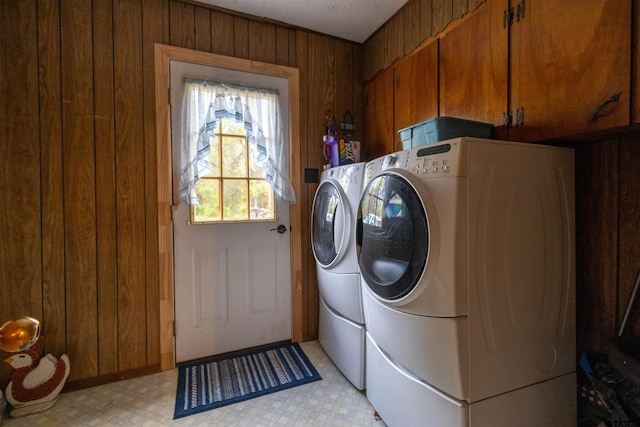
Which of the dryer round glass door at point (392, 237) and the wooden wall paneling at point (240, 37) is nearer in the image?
the dryer round glass door at point (392, 237)

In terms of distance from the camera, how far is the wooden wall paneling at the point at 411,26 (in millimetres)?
1916

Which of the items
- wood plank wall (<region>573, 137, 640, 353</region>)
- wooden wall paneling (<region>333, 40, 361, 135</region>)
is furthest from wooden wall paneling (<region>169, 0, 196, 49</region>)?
wood plank wall (<region>573, 137, 640, 353</region>)

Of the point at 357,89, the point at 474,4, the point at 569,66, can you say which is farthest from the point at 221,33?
the point at 569,66

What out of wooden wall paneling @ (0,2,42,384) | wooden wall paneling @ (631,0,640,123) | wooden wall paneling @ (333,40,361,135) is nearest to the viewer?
wooden wall paneling @ (631,0,640,123)

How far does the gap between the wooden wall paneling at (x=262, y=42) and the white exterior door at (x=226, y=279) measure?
0.53 ft

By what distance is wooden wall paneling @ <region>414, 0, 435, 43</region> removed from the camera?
1804mm

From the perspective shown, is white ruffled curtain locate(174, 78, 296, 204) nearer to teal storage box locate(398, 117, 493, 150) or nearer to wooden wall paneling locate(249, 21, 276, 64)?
wooden wall paneling locate(249, 21, 276, 64)

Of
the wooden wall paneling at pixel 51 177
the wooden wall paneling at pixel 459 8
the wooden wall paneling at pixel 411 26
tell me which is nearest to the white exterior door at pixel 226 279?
the wooden wall paneling at pixel 51 177

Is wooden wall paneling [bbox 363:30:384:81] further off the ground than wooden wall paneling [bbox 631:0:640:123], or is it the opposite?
wooden wall paneling [bbox 363:30:384:81]

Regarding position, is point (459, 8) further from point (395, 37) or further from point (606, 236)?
point (606, 236)

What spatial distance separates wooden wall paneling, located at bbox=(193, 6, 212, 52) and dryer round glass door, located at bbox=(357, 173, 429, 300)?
160 centimetres

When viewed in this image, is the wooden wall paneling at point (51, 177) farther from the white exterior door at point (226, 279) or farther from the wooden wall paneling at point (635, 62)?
the wooden wall paneling at point (635, 62)

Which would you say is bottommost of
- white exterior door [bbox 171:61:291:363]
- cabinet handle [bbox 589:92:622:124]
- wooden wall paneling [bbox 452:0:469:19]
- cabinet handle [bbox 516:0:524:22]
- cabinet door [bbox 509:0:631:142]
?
white exterior door [bbox 171:61:291:363]

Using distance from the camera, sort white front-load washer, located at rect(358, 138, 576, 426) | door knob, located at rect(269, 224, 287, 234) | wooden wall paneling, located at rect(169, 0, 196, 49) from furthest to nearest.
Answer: door knob, located at rect(269, 224, 287, 234)
wooden wall paneling, located at rect(169, 0, 196, 49)
white front-load washer, located at rect(358, 138, 576, 426)
